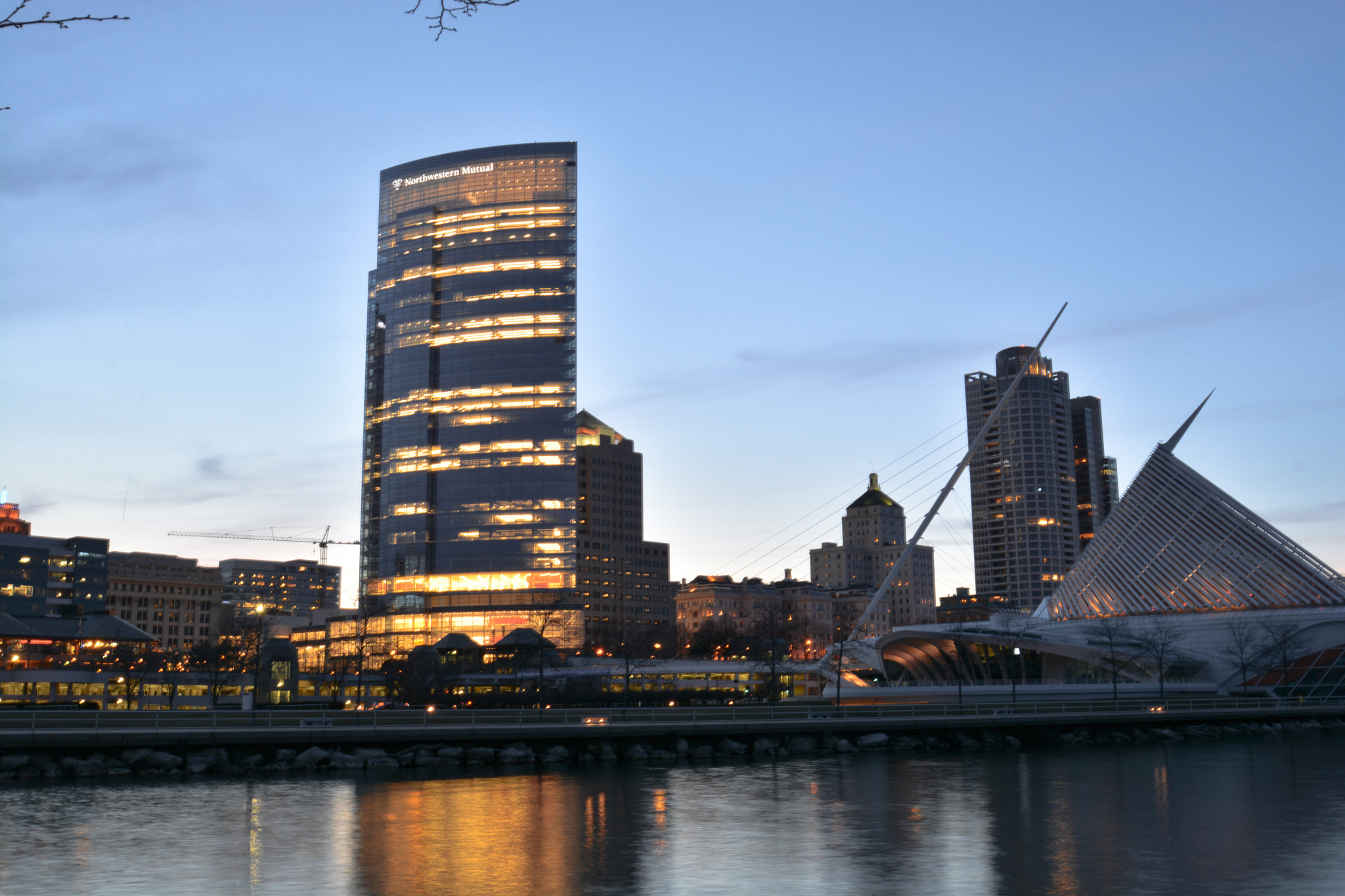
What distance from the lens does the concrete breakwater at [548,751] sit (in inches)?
1620

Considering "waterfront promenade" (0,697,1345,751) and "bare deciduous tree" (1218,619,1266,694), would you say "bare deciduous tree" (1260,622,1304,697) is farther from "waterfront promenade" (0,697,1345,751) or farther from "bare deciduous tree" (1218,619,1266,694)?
"waterfront promenade" (0,697,1345,751)

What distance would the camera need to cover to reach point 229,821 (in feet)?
94.8

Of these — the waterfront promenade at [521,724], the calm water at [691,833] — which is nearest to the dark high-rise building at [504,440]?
the waterfront promenade at [521,724]

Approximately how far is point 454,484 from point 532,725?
500 ft

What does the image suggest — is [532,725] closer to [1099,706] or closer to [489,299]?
[1099,706]

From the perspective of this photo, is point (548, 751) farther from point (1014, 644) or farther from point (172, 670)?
point (172, 670)

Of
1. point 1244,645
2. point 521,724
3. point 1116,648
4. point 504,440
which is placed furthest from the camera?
point 504,440

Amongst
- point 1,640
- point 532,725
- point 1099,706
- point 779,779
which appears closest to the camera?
point 779,779

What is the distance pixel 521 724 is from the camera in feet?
159

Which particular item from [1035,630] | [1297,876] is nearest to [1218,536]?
[1035,630]

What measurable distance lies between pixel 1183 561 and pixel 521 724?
2997 inches

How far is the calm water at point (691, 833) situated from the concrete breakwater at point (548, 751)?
2736 millimetres

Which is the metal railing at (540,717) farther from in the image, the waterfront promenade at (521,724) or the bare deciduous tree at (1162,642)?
the bare deciduous tree at (1162,642)

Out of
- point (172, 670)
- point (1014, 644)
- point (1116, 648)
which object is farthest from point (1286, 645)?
point (172, 670)
